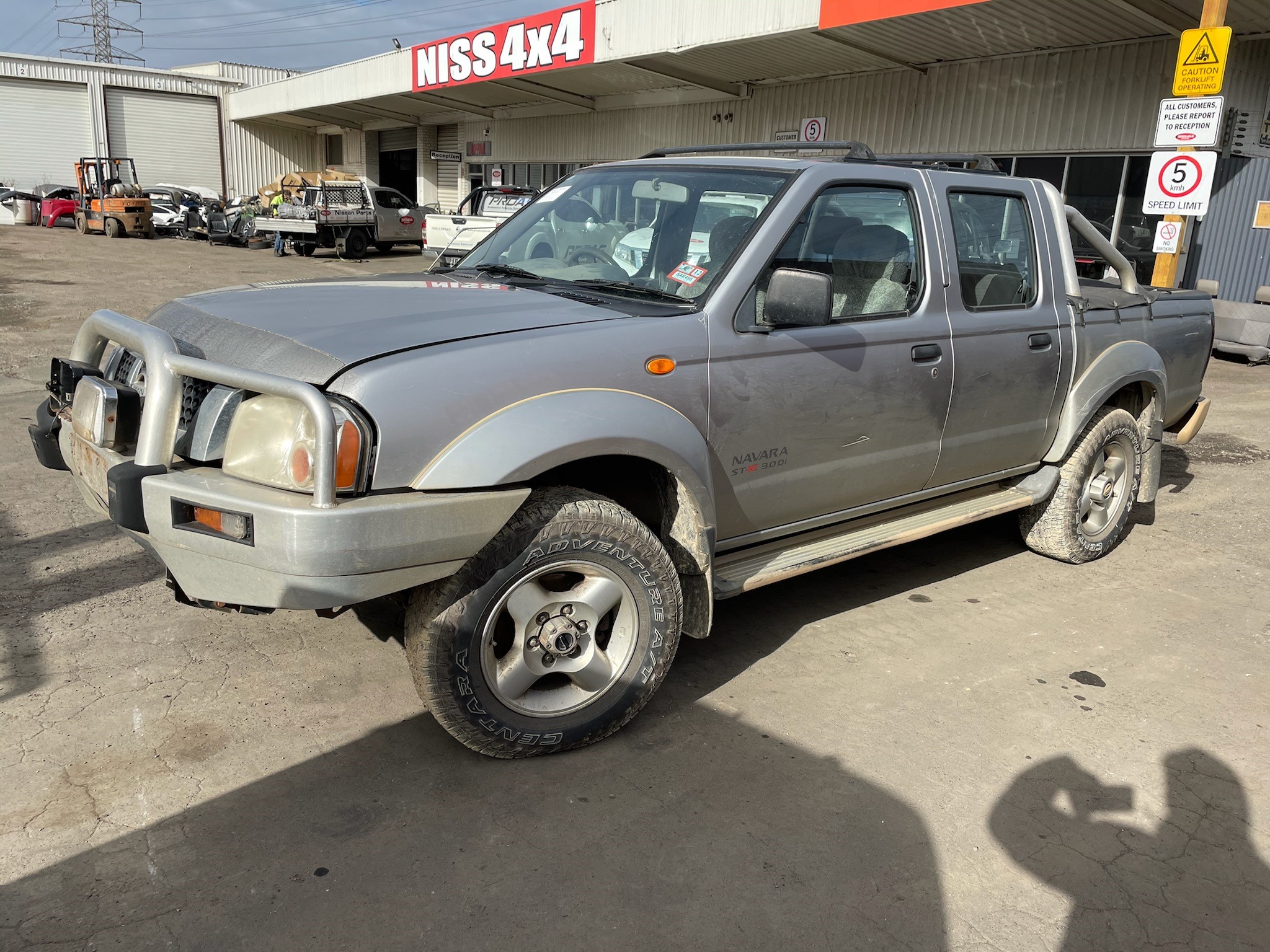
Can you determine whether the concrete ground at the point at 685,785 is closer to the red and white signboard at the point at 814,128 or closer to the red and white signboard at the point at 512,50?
the red and white signboard at the point at 814,128

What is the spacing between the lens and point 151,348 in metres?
2.97

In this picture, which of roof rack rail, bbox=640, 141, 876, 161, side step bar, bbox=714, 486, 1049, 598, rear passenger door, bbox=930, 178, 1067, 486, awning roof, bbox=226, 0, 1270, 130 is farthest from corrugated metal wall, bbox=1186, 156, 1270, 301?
roof rack rail, bbox=640, 141, 876, 161

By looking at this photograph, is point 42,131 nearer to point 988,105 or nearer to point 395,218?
point 395,218

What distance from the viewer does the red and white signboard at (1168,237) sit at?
32.7 ft

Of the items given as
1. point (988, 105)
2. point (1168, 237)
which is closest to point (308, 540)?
point (1168, 237)

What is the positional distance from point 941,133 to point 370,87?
2061 cm

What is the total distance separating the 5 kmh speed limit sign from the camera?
9.52 meters

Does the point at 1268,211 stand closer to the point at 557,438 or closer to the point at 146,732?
the point at 557,438

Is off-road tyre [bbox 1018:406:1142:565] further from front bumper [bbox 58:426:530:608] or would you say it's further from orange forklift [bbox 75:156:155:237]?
orange forklift [bbox 75:156:155:237]

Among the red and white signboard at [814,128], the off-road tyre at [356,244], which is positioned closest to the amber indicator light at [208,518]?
the red and white signboard at [814,128]

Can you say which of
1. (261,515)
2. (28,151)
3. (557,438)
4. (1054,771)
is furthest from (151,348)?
(28,151)

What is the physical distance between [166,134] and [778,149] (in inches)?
1894

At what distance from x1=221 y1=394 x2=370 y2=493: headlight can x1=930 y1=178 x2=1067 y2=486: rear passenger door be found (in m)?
2.65

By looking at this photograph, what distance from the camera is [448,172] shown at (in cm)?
3622
